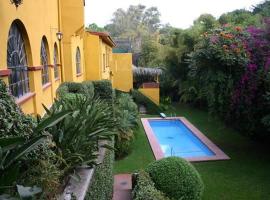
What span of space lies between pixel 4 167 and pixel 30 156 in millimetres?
540

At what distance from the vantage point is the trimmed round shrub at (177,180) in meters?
6.34

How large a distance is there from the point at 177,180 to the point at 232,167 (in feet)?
15.8

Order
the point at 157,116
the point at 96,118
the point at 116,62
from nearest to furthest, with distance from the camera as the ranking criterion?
the point at 96,118 → the point at 157,116 → the point at 116,62

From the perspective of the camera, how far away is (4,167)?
110 inches

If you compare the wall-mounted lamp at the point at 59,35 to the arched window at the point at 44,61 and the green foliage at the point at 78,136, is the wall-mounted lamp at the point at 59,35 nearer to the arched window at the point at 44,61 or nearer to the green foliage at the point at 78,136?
the arched window at the point at 44,61

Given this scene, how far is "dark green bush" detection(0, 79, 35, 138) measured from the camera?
10.5ft

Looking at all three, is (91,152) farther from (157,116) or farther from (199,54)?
(157,116)

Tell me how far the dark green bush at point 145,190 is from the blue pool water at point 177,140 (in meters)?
6.32

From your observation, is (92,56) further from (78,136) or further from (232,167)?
(78,136)

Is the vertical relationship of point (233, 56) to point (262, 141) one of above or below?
above

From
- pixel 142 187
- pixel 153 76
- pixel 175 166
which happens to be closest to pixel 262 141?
pixel 175 166

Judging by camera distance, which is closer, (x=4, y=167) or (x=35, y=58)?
(x=4, y=167)

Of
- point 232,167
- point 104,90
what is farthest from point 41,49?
point 232,167

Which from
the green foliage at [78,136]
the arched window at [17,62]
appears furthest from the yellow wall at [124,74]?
the green foliage at [78,136]
